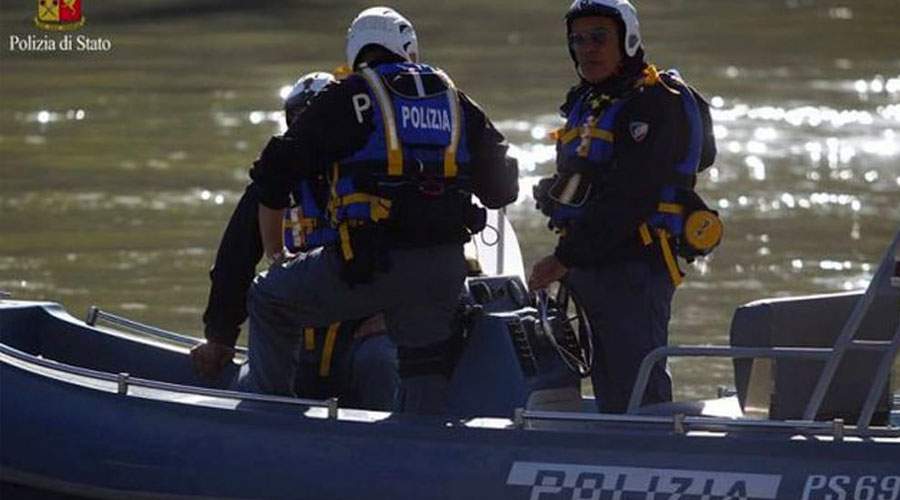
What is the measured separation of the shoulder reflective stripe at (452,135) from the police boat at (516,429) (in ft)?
1.63

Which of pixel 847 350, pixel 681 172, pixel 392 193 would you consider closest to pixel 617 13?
pixel 681 172

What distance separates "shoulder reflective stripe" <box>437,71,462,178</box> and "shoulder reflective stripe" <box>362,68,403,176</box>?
146 millimetres

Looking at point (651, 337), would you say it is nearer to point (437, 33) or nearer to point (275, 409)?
point (275, 409)

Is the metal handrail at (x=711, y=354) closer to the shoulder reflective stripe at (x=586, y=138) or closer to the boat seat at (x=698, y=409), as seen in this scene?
the boat seat at (x=698, y=409)

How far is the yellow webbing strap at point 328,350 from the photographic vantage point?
7.49m

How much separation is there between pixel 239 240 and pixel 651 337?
1428 mm

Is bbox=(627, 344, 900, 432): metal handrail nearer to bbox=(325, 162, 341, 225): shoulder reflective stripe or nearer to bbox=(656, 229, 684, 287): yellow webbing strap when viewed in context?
bbox=(656, 229, 684, 287): yellow webbing strap

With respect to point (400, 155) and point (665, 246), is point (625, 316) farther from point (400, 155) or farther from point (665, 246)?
point (400, 155)

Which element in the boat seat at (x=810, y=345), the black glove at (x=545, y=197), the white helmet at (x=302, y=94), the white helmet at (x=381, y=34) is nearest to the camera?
the boat seat at (x=810, y=345)

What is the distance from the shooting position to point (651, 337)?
715 centimetres

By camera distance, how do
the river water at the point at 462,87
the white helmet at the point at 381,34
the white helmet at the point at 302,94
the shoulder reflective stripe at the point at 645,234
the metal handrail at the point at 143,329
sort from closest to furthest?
the white helmet at the point at 381,34 → the shoulder reflective stripe at the point at 645,234 → the white helmet at the point at 302,94 → the metal handrail at the point at 143,329 → the river water at the point at 462,87

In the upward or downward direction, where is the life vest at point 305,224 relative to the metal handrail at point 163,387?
upward

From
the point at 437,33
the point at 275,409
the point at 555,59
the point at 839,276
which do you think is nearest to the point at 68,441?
→ the point at 275,409

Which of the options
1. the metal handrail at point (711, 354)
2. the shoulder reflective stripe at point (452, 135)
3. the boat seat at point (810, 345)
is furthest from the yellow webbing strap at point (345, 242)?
the boat seat at point (810, 345)
